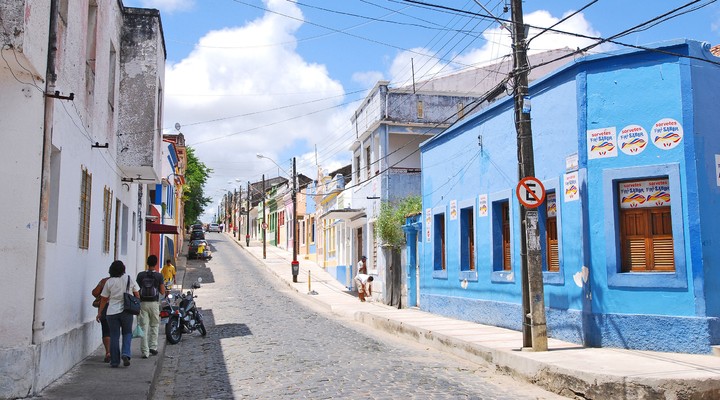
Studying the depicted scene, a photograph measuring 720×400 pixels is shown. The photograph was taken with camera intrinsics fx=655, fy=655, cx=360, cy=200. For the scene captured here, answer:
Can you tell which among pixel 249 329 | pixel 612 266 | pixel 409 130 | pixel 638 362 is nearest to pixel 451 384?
pixel 638 362

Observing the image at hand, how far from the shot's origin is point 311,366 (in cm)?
→ 1055

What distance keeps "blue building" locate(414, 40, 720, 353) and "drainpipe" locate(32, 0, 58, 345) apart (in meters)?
8.44

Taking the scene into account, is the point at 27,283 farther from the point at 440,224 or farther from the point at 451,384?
the point at 440,224

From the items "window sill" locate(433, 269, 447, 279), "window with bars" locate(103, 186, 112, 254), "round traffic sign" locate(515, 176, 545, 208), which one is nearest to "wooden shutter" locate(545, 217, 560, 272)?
"round traffic sign" locate(515, 176, 545, 208)

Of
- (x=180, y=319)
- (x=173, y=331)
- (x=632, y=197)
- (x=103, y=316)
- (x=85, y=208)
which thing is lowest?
(x=173, y=331)

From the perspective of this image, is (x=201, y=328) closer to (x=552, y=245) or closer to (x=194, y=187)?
(x=552, y=245)

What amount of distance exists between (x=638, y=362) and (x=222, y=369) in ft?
20.9

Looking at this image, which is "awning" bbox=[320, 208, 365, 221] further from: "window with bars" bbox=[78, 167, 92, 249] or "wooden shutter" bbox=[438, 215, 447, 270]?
"window with bars" bbox=[78, 167, 92, 249]

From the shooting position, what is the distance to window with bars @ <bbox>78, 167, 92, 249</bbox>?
33.0 ft

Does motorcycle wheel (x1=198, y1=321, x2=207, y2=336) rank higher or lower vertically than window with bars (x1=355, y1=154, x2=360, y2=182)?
lower

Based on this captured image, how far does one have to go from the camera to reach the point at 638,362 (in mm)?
9242

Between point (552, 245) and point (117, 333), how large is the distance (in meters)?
8.02

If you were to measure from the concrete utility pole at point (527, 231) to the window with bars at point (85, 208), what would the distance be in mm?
7038

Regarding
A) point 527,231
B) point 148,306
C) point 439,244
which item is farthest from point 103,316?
point 439,244
